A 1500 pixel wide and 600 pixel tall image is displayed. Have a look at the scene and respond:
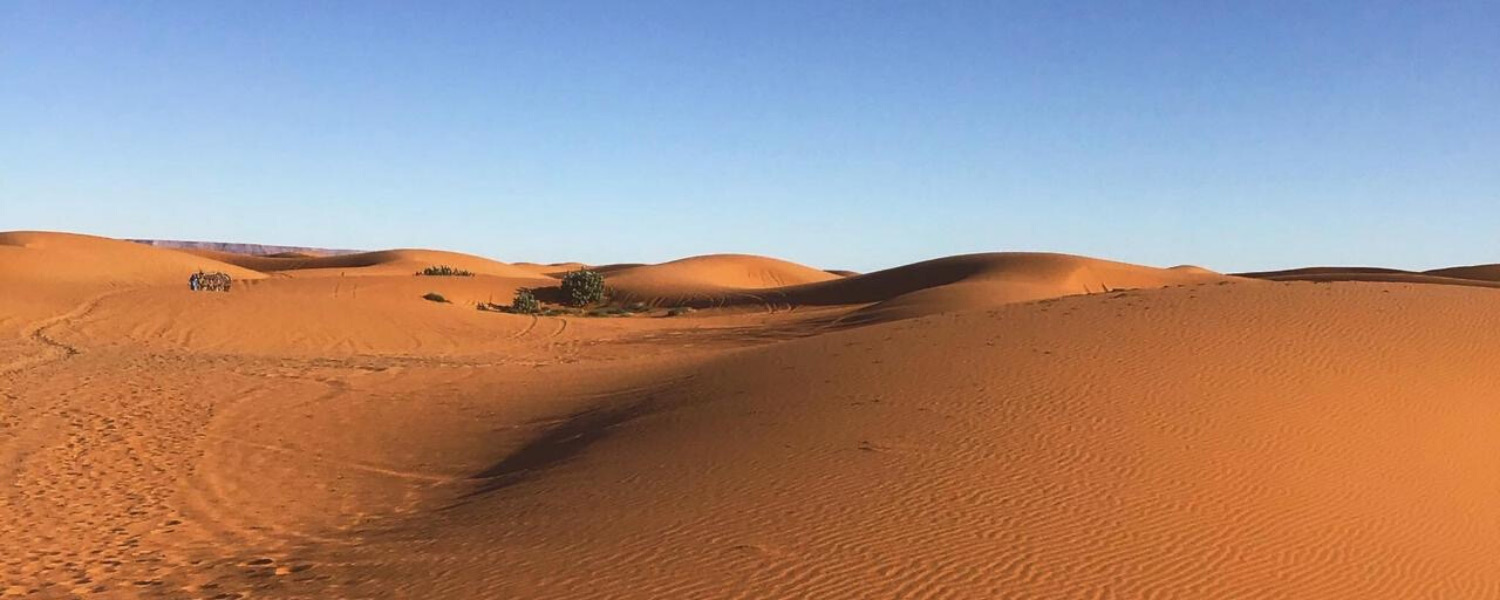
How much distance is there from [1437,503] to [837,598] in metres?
5.46

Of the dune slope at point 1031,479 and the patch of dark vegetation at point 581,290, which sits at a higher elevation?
the patch of dark vegetation at point 581,290

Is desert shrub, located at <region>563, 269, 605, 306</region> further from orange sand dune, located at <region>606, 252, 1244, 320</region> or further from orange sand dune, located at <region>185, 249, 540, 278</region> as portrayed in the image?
orange sand dune, located at <region>185, 249, 540, 278</region>

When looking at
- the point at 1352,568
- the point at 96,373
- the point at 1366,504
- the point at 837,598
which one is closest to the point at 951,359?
the point at 1366,504

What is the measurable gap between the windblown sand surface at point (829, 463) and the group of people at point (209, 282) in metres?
12.6

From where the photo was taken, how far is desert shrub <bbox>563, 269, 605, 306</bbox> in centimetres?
4169

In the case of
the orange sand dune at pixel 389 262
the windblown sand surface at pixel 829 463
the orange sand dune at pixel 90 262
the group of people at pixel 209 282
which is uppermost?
the orange sand dune at pixel 389 262

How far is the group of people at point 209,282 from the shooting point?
29.8 m

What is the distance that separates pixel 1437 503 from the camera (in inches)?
290

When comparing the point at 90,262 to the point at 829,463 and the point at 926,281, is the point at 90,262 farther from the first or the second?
the point at 829,463

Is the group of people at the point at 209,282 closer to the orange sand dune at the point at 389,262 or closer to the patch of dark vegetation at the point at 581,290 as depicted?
the patch of dark vegetation at the point at 581,290

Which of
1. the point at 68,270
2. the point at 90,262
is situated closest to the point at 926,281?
the point at 68,270

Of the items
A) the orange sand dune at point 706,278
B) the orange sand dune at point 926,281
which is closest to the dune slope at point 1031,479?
the orange sand dune at point 926,281

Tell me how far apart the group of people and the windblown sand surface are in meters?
12.6

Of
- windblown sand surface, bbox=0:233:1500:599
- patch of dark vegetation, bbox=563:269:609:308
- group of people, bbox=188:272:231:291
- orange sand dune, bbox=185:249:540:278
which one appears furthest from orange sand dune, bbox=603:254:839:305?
windblown sand surface, bbox=0:233:1500:599
